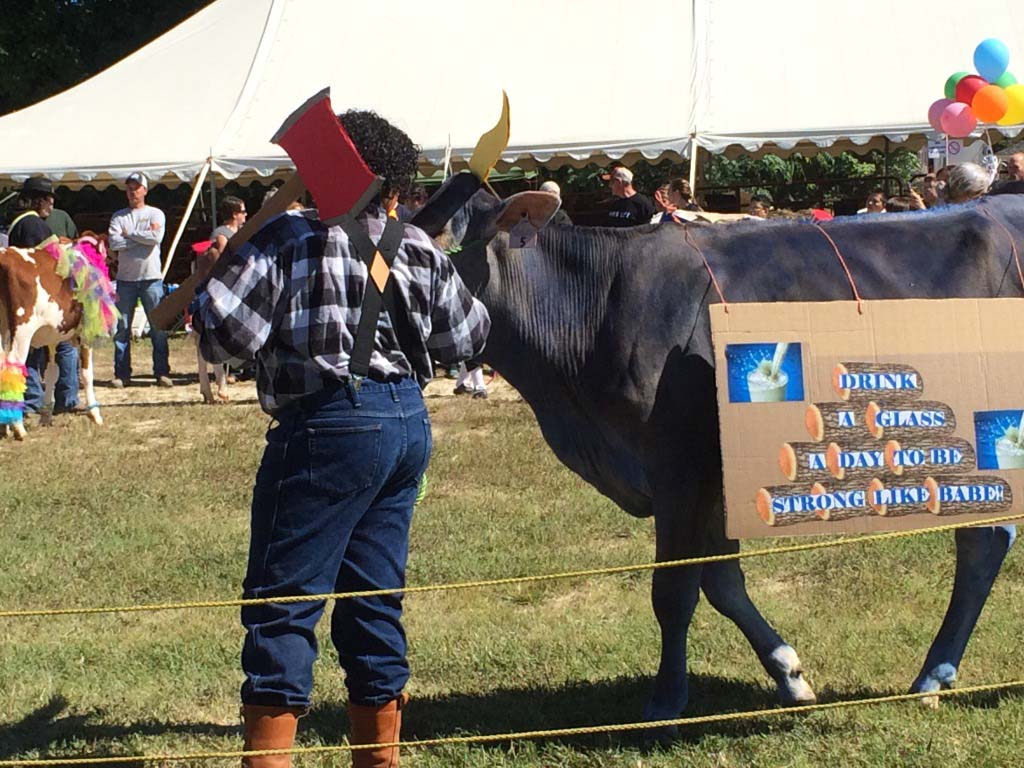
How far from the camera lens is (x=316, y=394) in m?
3.45

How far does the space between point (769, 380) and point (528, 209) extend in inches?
39.5

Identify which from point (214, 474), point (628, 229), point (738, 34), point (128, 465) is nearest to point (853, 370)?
point (628, 229)

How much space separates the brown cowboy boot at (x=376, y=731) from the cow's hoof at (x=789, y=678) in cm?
160

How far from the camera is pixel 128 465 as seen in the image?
9664mm

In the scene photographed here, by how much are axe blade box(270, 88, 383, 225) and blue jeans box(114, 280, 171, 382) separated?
11.0 metres

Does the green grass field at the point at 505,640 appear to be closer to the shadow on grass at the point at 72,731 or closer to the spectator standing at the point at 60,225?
the shadow on grass at the point at 72,731

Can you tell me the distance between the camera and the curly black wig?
3.51m

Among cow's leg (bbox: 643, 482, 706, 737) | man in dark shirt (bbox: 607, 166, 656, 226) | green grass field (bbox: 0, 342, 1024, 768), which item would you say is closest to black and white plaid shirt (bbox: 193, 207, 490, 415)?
cow's leg (bbox: 643, 482, 706, 737)

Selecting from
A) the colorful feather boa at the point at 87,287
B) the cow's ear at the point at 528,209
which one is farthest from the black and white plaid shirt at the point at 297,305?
the colorful feather boa at the point at 87,287

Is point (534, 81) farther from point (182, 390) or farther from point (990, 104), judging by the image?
point (990, 104)

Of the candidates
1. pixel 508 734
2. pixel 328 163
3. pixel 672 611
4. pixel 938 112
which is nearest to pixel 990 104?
pixel 938 112

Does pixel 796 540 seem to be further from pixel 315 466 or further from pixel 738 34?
pixel 738 34

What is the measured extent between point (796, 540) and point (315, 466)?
4.13m

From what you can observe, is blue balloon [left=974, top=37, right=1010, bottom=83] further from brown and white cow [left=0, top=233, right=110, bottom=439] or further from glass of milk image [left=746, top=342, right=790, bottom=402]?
glass of milk image [left=746, top=342, right=790, bottom=402]
